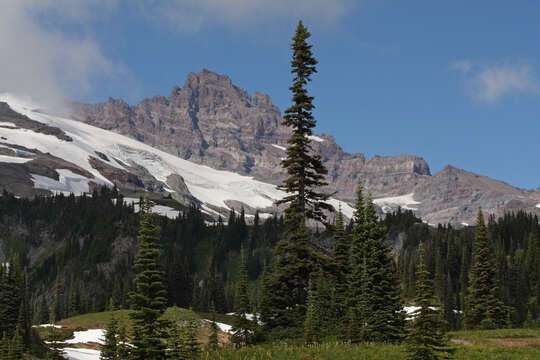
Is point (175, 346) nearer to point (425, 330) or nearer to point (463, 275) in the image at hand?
point (425, 330)

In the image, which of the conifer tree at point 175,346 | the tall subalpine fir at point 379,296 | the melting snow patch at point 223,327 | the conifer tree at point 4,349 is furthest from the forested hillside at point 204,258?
the conifer tree at point 175,346

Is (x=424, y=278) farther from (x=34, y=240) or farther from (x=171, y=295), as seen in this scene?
(x=34, y=240)

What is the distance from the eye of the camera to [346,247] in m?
52.7

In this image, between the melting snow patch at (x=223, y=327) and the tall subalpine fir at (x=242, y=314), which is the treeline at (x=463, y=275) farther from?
the tall subalpine fir at (x=242, y=314)

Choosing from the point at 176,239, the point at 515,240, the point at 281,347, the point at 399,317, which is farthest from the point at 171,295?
the point at 515,240

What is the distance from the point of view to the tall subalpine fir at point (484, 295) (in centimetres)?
6556

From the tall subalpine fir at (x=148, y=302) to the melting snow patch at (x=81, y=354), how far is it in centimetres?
3158

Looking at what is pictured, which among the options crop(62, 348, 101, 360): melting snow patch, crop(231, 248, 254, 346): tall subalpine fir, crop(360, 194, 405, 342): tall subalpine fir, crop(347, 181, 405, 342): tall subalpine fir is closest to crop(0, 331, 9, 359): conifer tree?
crop(62, 348, 101, 360): melting snow patch

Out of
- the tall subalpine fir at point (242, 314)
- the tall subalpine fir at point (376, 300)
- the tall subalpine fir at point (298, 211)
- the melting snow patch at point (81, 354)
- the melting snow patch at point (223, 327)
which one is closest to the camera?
the tall subalpine fir at point (298, 211)

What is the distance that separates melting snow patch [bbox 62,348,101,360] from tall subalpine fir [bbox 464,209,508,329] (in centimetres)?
4525

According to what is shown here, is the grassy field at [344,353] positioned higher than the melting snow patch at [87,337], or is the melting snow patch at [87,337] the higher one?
the grassy field at [344,353]

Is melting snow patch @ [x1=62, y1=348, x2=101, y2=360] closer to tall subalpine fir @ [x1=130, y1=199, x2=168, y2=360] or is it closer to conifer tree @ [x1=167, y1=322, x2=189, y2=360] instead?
conifer tree @ [x1=167, y1=322, x2=189, y2=360]

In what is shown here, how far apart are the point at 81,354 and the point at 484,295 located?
48421 mm

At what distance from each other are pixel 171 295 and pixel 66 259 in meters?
70.8
